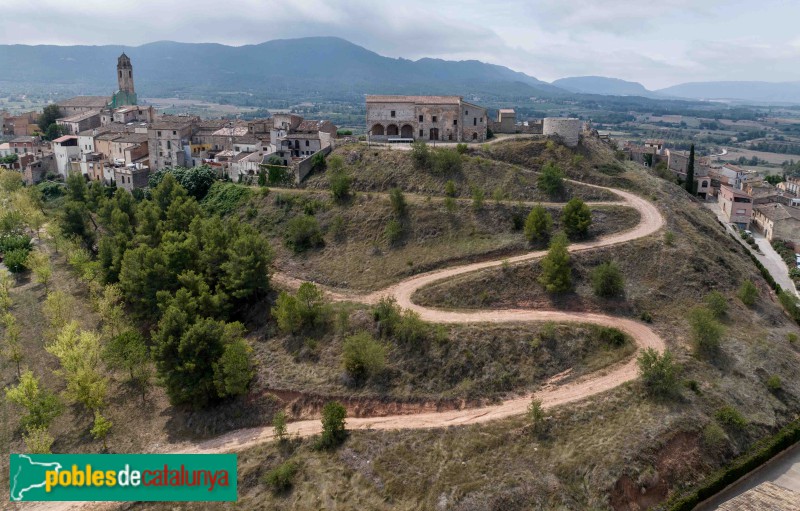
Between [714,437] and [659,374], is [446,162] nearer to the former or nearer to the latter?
[659,374]

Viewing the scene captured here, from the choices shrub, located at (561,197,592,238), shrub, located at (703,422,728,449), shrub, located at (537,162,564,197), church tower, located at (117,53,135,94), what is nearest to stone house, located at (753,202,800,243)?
shrub, located at (537,162,564,197)

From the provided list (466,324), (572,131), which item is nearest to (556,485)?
(466,324)

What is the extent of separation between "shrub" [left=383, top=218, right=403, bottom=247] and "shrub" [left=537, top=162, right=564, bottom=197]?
57.0 feet

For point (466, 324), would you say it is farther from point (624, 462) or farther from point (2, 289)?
point (2, 289)

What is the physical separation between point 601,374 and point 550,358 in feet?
12.3

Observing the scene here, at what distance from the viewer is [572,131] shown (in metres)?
73.7

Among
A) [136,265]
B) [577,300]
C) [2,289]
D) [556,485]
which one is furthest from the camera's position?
[2,289]

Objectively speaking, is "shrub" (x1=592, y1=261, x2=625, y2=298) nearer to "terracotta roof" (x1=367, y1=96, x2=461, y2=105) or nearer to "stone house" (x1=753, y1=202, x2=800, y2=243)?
"terracotta roof" (x1=367, y1=96, x2=461, y2=105)

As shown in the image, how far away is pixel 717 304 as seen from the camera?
151ft

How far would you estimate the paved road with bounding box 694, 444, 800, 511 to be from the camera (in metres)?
33.6

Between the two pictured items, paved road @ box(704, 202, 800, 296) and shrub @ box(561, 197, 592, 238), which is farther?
paved road @ box(704, 202, 800, 296)

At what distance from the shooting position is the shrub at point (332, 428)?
36.9 metres

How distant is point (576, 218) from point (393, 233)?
1863cm

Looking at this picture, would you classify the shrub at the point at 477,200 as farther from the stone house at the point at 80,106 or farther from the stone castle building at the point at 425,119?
the stone house at the point at 80,106
